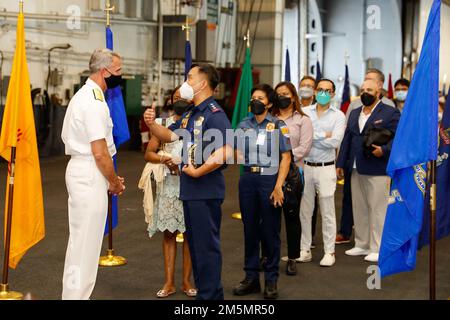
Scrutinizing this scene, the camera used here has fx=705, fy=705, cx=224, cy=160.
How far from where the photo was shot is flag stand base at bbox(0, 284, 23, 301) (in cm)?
455

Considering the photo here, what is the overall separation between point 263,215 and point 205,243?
33.2 inches

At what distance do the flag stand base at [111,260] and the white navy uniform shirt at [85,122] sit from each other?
6.06 feet

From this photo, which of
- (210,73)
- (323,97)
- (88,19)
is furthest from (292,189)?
(88,19)

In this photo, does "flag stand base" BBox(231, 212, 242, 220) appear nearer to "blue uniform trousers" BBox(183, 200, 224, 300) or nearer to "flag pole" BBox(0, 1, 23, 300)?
"flag pole" BBox(0, 1, 23, 300)

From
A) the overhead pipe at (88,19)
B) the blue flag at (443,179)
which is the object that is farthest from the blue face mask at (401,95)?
the overhead pipe at (88,19)

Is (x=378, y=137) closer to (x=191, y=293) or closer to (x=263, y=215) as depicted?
(x=263, y=215)

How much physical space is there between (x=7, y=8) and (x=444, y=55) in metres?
15.5

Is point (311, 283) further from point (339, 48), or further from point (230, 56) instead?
point (339, 48)

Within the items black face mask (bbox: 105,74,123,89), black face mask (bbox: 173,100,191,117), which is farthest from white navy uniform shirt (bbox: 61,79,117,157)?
black face mask (bbox: 173,100,191,117)

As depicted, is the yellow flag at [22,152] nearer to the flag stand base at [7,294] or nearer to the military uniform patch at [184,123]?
the flag stand base at [7,294]

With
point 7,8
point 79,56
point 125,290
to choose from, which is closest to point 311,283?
point 125,290

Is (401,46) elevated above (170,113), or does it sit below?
above

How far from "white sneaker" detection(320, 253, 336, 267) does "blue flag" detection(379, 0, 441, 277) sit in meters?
1.47
